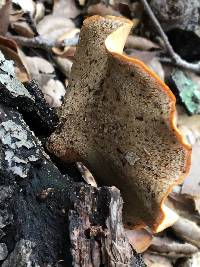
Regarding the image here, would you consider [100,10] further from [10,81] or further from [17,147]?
[17,147]

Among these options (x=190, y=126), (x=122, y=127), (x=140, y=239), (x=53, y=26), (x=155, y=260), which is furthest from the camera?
(x=53, y=26)

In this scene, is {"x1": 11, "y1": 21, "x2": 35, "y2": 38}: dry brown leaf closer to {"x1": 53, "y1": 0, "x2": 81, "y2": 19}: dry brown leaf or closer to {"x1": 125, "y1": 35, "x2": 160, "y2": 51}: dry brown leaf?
{"x1": 53, "y1": 0, "x2": 81, "y2": 19}: dry brown leaf

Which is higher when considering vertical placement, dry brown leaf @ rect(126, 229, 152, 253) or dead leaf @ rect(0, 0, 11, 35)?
dead leaf @ rect(0, 0, 11, 35)

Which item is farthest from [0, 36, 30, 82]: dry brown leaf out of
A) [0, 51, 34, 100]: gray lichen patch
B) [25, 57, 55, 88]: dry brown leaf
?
[0, 51, 34, 100]: gray lichen patch

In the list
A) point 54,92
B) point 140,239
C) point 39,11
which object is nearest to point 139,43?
point 39,11

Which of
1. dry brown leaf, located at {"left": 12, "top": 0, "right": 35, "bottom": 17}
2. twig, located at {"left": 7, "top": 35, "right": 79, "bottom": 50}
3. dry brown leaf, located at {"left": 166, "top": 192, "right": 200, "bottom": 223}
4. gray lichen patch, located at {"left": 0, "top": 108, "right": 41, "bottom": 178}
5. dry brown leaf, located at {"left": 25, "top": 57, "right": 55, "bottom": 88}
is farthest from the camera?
dry brown leaf, located at {"left": 12, "top": 0, "right": 35, "bottom": 17}

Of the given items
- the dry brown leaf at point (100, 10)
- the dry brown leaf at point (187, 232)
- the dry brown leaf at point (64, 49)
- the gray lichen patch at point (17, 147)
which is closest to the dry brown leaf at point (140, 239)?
the dry brown leaf at point (187, 232)
